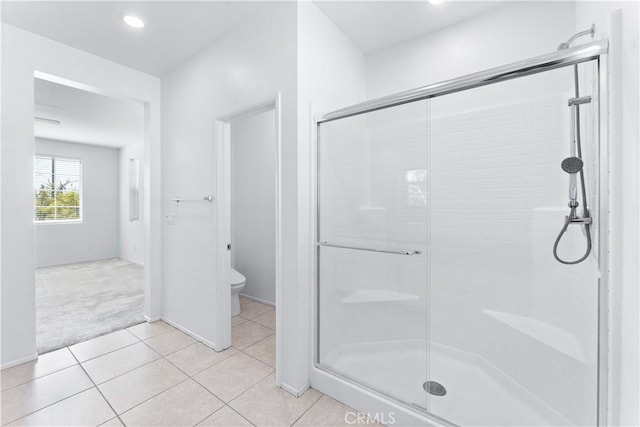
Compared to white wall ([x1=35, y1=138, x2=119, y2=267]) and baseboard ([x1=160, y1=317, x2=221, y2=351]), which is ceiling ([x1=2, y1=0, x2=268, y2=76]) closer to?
baseboard ([x1=160, y1=317, x2=221, y2=351])

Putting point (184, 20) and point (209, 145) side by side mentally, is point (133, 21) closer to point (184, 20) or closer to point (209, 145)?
point (184, 20)

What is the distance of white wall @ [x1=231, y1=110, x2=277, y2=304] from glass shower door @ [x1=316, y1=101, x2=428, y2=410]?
5.01 ft

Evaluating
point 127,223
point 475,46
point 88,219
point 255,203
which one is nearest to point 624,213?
point 475,46

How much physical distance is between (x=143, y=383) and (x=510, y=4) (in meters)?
3.60

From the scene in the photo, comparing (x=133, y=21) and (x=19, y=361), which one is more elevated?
(x=133, y=21)

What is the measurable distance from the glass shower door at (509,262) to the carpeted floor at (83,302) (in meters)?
3.02

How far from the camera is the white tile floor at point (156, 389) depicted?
1594mm

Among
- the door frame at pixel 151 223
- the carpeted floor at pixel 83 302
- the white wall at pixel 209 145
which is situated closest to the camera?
the white wall at pixel 209 145

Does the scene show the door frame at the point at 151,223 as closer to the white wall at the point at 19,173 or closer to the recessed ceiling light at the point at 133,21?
the white wall at the point at 19,173

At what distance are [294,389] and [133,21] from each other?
287cm

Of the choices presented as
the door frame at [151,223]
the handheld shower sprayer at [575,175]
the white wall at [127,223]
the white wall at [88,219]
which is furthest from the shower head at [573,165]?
the white wall at [88,219]

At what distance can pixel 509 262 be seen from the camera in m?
1.88

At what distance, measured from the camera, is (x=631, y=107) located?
2.81ft

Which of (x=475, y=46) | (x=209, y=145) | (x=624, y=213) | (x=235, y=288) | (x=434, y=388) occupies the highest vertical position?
(x=475, y=46)
